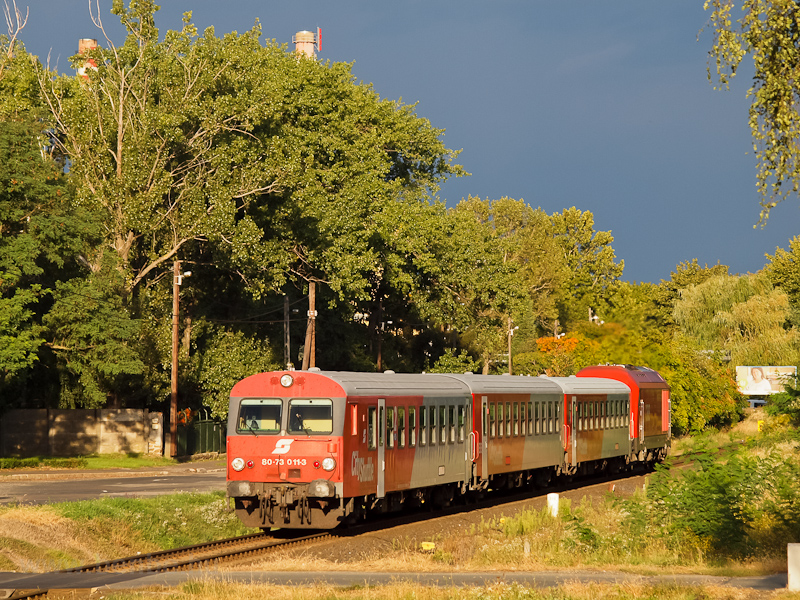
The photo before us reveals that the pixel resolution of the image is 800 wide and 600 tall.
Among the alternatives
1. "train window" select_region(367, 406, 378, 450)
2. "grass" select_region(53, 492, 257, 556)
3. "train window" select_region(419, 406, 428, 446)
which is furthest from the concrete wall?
"train window" select_region(367, 406, 378, 450)

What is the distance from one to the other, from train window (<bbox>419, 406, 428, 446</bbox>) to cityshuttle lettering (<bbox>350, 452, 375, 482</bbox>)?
2498 millimetres

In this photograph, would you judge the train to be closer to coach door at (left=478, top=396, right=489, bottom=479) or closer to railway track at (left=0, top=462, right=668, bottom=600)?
coach door at (left=478, top=396, right=489, bottom=479)

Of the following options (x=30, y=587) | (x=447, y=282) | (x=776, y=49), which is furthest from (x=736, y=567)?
(x=447, y=282)

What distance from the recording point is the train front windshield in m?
22.0

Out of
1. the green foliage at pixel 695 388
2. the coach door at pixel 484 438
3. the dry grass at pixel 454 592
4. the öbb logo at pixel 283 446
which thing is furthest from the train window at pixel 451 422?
the green foliage at pixel 695 388

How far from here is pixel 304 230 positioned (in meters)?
53.1

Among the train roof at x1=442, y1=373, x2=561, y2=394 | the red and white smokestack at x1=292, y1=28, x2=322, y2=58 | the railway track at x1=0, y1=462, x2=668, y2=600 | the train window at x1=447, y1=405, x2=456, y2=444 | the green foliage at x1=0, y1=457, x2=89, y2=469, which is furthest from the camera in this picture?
the red and white smokestack at x1=292, y1=28, x2=322, y2=58

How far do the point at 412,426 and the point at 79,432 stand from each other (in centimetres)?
2406

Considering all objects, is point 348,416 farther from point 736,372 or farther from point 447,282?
point 736,372

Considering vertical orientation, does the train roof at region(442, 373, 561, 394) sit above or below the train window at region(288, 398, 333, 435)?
above

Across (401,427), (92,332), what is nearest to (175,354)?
(92,332)

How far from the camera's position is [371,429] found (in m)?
23.2

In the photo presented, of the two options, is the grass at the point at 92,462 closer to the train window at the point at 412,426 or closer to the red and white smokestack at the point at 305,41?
the train window at the point at 412,426

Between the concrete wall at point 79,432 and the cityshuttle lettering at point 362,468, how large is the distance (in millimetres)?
25116
